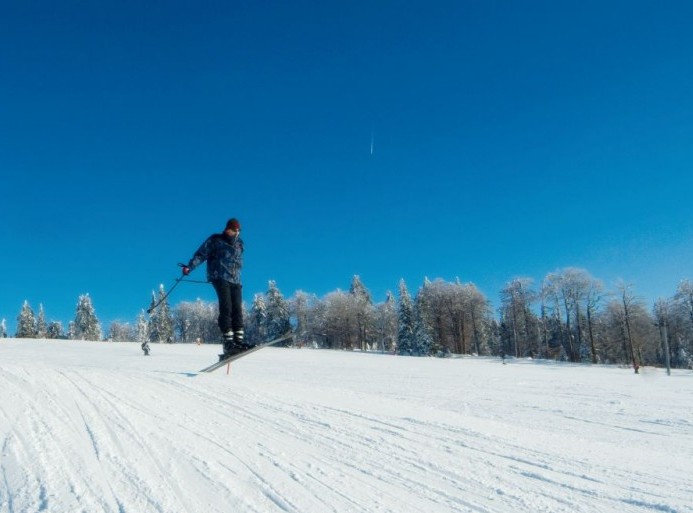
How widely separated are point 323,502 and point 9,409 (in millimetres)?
2708

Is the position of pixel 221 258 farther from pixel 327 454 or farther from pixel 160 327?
pixel 160 327

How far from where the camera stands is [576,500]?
1.77m

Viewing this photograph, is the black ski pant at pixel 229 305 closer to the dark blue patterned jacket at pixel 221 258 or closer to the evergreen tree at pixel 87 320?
the dark blue patterned jacket at pixel 221 258

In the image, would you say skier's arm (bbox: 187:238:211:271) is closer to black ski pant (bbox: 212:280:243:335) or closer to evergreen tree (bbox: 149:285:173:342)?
black ski pant (bbox: 212:280:243:335)

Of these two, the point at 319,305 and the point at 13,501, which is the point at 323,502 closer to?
the point at 13,501

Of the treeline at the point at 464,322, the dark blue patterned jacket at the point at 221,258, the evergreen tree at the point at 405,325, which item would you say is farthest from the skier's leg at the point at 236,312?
the evergreen tree at the point at 405,325

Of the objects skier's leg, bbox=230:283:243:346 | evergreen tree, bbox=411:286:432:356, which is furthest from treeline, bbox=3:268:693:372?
skier's leg, bbox=230:283:243:346

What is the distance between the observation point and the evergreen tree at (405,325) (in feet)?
214

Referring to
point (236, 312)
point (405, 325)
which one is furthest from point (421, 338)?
point (236, 312)

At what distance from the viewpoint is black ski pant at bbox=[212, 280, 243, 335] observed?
22.5ft

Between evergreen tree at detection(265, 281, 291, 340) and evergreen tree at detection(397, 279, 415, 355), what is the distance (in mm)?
19778

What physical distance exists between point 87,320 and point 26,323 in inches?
387

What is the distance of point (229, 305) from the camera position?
6.92 meters

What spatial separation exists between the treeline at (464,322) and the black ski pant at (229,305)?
43.8m
